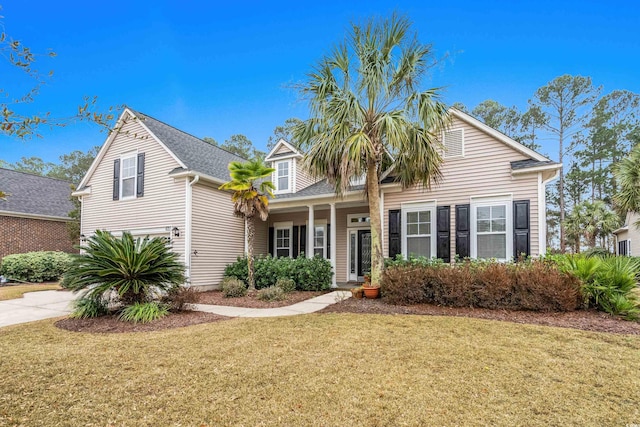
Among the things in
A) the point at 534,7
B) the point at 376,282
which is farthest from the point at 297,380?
the point at 534,7

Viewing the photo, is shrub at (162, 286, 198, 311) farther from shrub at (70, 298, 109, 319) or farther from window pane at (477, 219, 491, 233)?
window pane at (477, 219, 491, 233)

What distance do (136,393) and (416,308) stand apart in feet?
18.4

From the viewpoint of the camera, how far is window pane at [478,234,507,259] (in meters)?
9.38

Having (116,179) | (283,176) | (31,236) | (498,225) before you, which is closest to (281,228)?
(283,176)

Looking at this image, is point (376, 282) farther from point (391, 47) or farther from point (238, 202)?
point (391, 47)

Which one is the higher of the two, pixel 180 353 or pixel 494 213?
pixel 494 213

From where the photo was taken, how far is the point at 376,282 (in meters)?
8.72

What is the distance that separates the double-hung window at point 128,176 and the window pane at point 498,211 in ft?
40.9

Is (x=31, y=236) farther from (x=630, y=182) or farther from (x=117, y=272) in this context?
(x=630, y=182)

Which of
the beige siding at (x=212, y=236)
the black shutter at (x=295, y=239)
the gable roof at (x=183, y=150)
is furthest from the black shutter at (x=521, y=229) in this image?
the gable roof at (x=183, y=150)

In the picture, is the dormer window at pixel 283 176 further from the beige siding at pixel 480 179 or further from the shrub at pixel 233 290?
the beige siding at pixel 480 179

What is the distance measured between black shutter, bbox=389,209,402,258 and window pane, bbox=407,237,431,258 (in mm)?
317

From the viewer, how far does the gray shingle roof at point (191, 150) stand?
12.1 metres

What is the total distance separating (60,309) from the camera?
8695mm
